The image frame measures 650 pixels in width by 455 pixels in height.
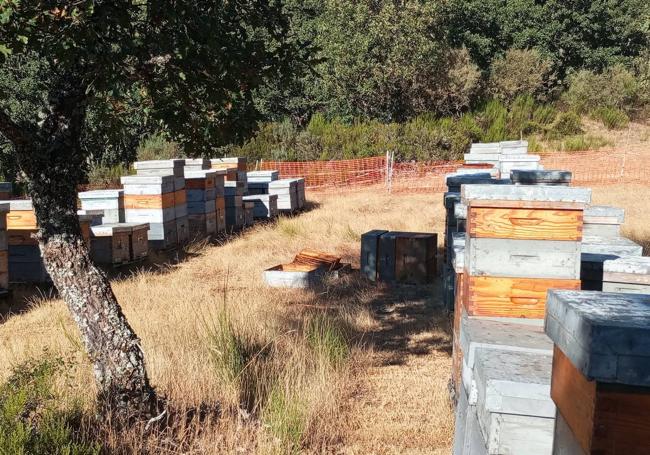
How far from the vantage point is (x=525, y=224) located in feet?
13.4

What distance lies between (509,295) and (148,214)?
9409mm

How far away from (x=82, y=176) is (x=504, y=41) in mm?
35881

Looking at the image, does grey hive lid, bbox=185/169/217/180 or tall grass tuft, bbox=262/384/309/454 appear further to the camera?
grey hive lid, bbox=185/169/217/180

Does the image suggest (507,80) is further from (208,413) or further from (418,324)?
(208,413)

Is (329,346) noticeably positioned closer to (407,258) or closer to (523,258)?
(523,258)

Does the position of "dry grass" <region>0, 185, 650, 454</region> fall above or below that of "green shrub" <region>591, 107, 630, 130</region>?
below

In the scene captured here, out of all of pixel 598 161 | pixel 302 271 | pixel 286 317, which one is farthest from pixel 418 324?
pixel 598 161

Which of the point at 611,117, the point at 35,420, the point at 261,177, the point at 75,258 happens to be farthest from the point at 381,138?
the point at 35,420

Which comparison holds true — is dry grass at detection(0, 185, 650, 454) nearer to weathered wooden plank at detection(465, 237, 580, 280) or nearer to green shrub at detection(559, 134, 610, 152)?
weathered wooden plank at detection(465, 237, 580, 280)

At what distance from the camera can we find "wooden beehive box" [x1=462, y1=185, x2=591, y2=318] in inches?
158

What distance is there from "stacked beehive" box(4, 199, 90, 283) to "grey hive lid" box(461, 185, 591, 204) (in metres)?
7.52

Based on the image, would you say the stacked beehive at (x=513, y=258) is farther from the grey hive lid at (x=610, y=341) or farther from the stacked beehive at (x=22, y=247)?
the stacked beehive at (x=22, y=247)

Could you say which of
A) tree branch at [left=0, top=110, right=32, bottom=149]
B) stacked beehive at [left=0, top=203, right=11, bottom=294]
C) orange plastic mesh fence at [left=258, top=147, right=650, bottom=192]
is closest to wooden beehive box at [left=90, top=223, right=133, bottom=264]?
stacked beehive at [left=0, top=203, right=11, bottom=294]

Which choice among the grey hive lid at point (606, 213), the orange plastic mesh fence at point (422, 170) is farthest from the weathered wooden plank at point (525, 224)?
the orange plastic mesh fence at point (422, 170)
